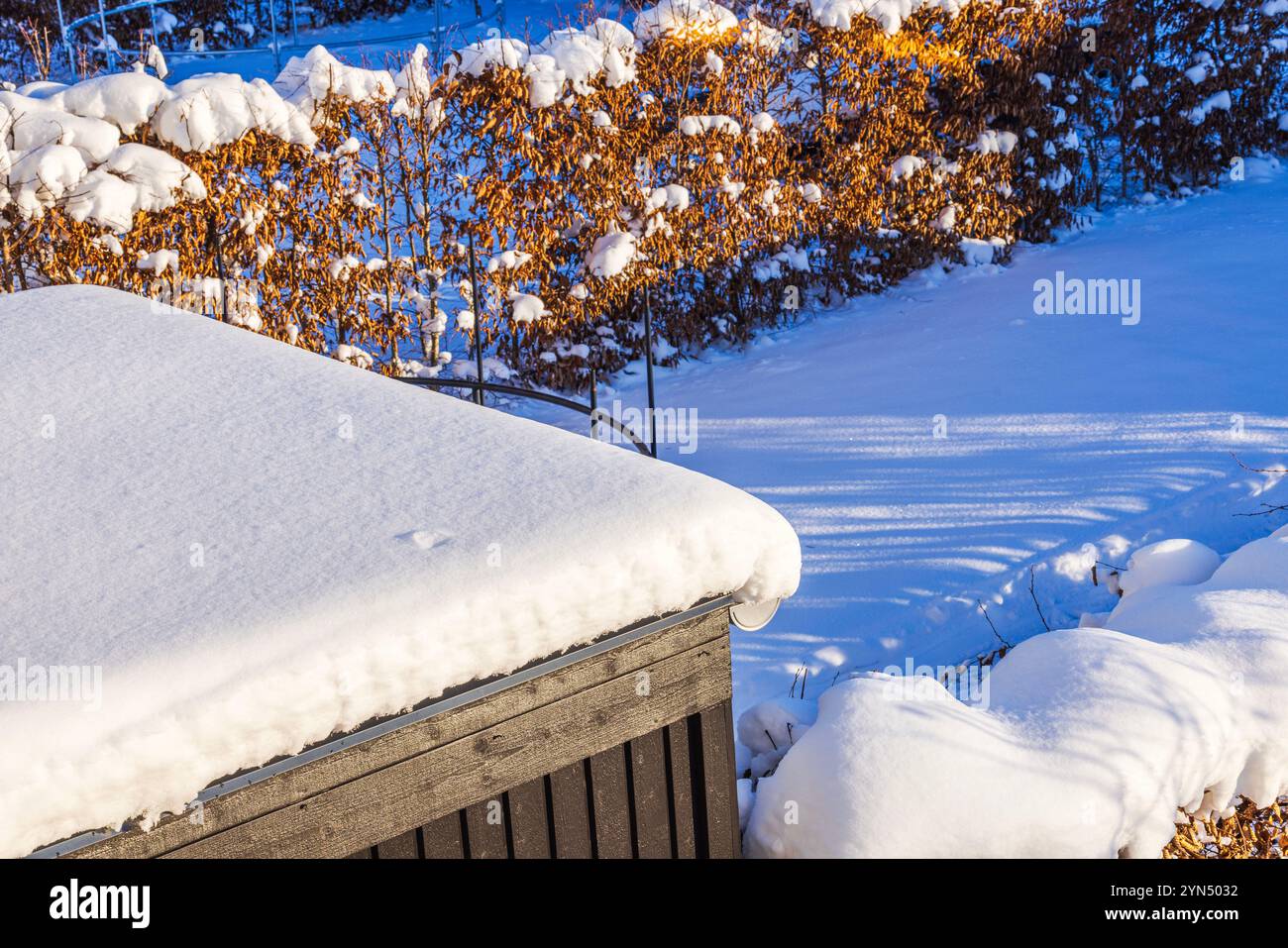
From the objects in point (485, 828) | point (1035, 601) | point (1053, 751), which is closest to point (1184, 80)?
point (1035, 601)

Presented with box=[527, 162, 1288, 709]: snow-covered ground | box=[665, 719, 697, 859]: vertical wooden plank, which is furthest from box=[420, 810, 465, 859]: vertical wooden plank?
box=[527, 162, 1288, 709]: snow-covered ground

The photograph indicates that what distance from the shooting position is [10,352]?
332 cm

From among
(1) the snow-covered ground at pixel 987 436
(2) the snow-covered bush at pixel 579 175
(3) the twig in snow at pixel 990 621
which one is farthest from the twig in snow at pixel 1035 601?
(2) the snow-covered bush at pixel 579 175

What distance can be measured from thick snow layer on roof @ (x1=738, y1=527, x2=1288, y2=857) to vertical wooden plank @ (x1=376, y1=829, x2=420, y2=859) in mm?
1085

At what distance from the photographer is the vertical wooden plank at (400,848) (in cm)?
221

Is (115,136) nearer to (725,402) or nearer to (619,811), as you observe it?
(725,402)

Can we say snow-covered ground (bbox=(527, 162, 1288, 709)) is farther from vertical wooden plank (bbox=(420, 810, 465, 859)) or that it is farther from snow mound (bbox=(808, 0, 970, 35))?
vertical wooden plank (bbox=(420, 810, 465, 859))

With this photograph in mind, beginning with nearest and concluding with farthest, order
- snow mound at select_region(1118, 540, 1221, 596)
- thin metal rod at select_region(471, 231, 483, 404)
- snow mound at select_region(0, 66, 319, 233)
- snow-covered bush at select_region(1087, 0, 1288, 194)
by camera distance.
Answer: snow mound at select_region(1118, 540, 1221, 596), snow mound at select_region(0, 66, 319, 233), thin metal rod at select_region(471, 231, 483, 404), snow-covered bush at select_region(1087, 0, 1288, 194)

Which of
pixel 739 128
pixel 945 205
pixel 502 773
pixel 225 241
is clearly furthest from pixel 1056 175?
pixel 502 773

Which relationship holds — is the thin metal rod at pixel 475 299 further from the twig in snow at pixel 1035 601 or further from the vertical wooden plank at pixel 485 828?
the vertical wooden plank at pixel 485 828

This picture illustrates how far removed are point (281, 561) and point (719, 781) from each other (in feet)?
3.61

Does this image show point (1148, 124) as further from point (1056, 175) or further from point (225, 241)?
point (225, 241)

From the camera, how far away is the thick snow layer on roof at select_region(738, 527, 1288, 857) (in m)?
2.94
